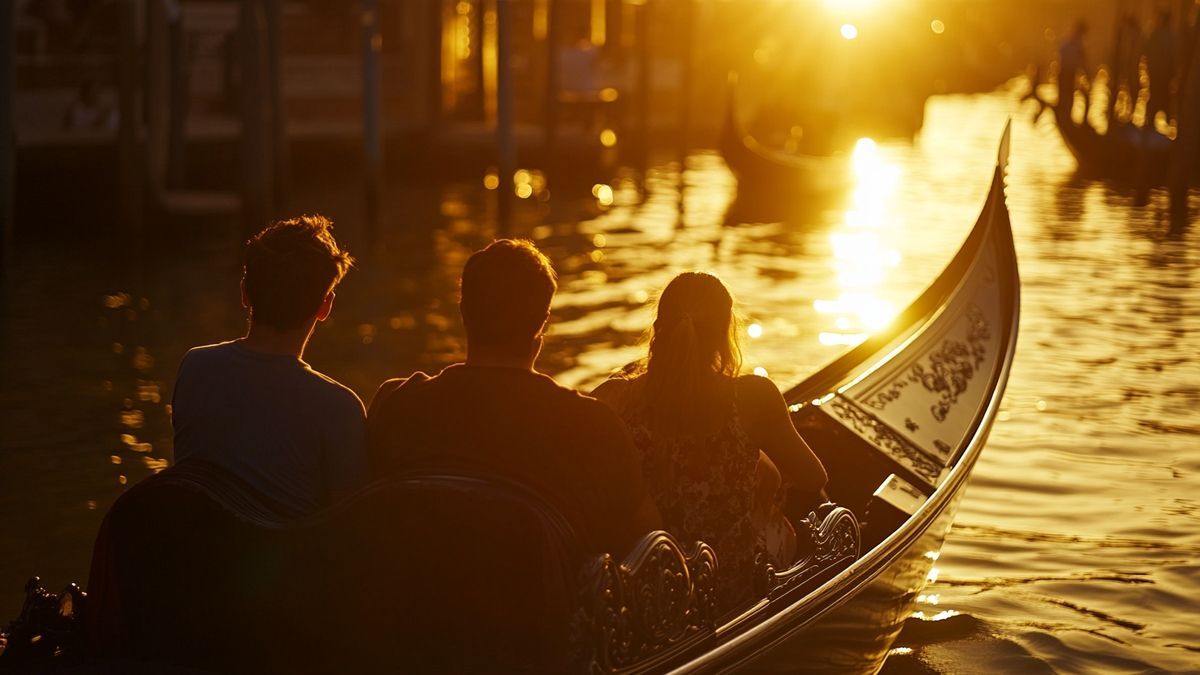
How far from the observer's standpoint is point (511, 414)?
3000 mm

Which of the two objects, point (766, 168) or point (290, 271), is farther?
point (766, 168)

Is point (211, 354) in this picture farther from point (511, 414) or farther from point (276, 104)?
point (276, 104)

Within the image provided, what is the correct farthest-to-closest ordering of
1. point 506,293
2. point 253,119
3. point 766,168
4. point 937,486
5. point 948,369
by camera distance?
point 766,168 → point 253,119 → point 948,369 → point 937,486 → point 506,293

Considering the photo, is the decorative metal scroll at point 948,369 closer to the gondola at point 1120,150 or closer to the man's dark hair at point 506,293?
the man's dark hair at point 506,293

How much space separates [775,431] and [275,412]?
118 cm

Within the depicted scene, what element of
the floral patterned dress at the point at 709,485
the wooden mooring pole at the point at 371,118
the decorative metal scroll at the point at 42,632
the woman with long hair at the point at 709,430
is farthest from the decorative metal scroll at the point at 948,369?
the wooden mooring pole at the point at 371,118

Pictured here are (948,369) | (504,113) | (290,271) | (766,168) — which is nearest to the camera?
(290,271)

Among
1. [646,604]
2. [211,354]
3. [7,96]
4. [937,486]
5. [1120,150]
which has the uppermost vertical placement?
[7,96]

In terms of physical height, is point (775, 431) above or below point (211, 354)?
below

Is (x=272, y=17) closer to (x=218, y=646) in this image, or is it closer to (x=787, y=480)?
(x=787, y=480)

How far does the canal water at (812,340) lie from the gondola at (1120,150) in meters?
0.44

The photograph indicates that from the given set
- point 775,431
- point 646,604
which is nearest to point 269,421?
point 646,604

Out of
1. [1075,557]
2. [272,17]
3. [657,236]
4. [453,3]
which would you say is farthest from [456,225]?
[1075,557]

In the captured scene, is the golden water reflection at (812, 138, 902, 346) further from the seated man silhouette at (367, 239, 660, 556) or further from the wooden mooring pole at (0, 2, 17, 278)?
the wooden mooring pole at (0, 2, 17, 278)
